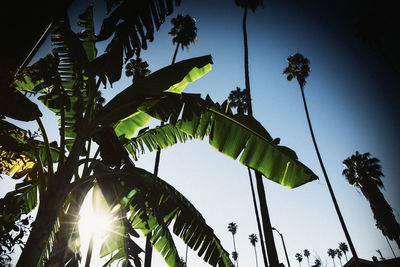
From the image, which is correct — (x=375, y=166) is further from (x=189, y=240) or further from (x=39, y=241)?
(x=39, y=241)

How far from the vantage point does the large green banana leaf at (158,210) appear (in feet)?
10.5

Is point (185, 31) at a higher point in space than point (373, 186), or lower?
higher

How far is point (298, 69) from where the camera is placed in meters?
22.6

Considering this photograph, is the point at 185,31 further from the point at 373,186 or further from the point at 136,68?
the point at 373,186

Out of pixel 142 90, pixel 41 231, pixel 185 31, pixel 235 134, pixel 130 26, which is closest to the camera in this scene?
pixel 130 26

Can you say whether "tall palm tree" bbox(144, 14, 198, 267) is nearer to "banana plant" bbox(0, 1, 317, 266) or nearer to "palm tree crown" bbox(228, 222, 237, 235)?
"banana plant" bbox(0, 1, 317, 266)

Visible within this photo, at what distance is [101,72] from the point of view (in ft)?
6.42

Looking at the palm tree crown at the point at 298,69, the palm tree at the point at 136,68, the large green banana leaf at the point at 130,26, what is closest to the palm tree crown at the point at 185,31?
the palm tree at the point at 136,68

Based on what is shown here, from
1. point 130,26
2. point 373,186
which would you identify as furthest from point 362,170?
point 130,26

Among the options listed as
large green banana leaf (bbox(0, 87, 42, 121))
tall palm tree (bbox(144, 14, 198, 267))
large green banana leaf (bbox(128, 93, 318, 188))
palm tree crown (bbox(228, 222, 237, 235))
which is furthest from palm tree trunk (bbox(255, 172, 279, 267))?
palm tree crown (bbox(228, 222, 237, 235))

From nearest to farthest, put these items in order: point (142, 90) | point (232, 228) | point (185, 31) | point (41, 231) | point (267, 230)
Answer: point (41, 231) < point (142, 90) < point (267, 230) < point (185, 31) < point (232, 228)

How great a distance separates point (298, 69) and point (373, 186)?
52.5ft

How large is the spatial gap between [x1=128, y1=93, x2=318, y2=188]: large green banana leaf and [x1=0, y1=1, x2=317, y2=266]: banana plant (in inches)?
0.8

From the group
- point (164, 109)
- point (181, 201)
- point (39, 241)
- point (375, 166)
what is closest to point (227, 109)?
point (164, 109)
